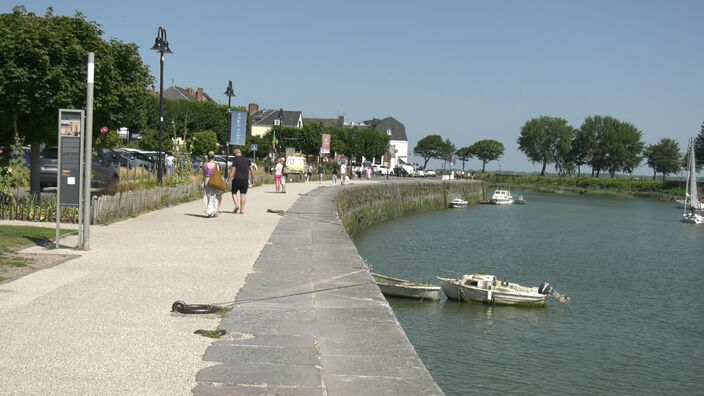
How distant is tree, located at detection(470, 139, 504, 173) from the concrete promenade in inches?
7245

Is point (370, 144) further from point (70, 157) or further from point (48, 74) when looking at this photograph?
point (70, 157)

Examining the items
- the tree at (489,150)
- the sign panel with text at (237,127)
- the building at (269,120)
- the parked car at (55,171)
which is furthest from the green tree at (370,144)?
the parked car at (55,171)

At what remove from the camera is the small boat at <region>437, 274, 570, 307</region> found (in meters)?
18.6

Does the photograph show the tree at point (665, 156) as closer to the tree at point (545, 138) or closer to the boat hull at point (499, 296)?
the tree at point (545, 138)

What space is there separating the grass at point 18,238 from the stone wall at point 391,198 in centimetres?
1624

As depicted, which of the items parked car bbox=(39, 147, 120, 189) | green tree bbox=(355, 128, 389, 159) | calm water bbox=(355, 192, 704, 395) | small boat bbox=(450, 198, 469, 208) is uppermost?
green tree bbox=(355, 128, 389, 159)

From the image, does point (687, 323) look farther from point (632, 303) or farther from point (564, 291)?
point (564, 291)

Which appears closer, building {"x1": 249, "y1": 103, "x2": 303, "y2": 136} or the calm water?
the calm water

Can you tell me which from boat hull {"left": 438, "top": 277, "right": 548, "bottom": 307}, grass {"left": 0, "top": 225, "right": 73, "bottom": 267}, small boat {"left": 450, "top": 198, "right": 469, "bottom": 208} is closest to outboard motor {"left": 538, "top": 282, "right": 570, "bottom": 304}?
boat hull {"left": 438, "top": 277, "right": 548, "bottom": 307}

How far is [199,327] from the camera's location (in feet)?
23.8

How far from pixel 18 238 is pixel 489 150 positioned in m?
185

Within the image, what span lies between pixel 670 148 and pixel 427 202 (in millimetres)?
91837

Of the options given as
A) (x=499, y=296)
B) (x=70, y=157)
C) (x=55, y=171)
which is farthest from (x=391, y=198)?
(x=70, y=157)

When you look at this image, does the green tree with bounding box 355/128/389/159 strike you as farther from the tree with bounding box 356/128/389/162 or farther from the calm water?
the calm water
